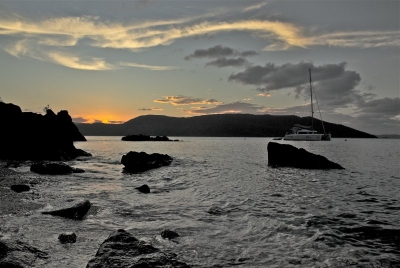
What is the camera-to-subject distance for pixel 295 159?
3597 centimetres

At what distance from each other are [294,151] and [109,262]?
33560 millimetres

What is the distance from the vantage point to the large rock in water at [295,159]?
3391 cm

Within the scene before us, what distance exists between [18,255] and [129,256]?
9.62ft

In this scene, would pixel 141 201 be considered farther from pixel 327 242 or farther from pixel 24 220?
pixel 327 242

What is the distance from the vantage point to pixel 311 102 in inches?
4803

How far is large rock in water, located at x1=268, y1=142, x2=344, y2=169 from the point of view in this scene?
111ft

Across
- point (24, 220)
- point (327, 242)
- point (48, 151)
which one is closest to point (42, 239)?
point (24, 220)

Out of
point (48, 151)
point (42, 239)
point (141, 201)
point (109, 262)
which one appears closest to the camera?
point (109, 262)

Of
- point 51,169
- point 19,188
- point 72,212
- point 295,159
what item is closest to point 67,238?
point 72,212

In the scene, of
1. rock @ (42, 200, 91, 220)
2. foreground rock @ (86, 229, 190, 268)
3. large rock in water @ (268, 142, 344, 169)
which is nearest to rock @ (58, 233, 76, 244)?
foreground rock @ (86, 229, 190, 268)

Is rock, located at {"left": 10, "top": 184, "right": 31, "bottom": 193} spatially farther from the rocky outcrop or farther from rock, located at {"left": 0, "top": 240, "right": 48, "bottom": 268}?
the rocky outcrop

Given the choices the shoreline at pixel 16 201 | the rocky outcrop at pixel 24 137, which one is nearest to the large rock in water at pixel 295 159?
the shoreline at pixel 16 201

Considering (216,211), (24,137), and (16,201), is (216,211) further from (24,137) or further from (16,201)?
(24,137)

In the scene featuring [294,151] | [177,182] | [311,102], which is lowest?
[177,182]
